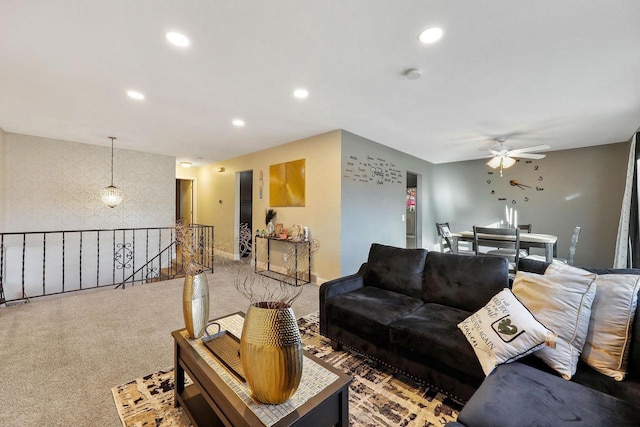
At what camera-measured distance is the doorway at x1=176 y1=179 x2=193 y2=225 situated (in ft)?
27.5

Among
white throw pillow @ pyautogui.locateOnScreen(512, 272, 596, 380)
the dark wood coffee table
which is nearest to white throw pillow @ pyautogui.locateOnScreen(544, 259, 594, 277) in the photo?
white throw pillow @ pyautogui.locateOnScreen(512, 272, 596, 380)

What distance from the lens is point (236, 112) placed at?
3.47 metres

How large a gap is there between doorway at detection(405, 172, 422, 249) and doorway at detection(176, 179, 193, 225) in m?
6.54

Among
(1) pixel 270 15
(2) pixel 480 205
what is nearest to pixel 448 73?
(1) pixel 270 15

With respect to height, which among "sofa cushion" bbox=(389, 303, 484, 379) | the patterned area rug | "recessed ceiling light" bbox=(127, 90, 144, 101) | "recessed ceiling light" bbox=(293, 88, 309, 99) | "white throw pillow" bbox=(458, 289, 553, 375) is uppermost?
"recessed ceiling light" bbox=(293, 88, 309, 99)

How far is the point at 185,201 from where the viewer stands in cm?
867

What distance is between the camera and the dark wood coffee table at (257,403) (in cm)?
100

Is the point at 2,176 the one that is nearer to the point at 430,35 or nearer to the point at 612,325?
the point at 430,35

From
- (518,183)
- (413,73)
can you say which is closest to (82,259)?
(413,73)

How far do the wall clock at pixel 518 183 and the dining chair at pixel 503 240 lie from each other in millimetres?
2553

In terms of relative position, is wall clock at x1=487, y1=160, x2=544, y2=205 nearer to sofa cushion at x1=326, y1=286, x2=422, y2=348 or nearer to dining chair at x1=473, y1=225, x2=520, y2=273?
dining chair at x1=473, y1=225, x2=520, y2=273

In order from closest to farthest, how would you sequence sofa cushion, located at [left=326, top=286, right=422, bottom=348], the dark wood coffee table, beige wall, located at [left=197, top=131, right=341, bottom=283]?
the dark wood coffee table → sofa cushion, located at [left=326, top=286, right=422, bottom=348] → beige wall, located at [left=197, top=131, right=341, bottom=283]

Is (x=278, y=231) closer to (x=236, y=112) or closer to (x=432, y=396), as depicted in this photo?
(x=236, y=112)

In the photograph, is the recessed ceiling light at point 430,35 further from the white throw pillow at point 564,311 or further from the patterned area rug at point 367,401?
the patterned area rug at point 367,401
